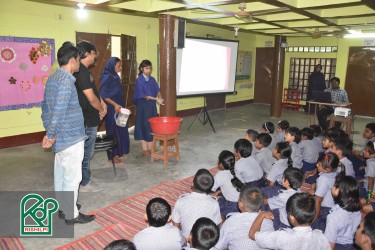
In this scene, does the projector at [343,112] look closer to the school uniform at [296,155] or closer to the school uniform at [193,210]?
the school uniform at [296,155]

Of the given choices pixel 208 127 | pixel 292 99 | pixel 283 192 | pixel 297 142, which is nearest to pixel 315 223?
pixel 283 192

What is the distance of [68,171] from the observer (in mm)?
2781

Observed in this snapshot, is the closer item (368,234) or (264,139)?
(368,234)

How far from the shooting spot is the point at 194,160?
5.08 meters

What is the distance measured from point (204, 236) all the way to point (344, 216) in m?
1.15

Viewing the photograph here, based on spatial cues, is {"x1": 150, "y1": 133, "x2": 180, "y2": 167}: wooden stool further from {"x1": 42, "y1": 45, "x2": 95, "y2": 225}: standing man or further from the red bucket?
{"x1": 42, "y1": 45, "x2": 95, "y2": 225}: standing man

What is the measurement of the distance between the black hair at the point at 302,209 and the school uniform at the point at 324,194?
1.03 metres

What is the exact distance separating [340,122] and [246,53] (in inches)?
218

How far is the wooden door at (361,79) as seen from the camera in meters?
9.42

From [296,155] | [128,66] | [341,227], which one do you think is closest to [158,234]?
[341,227]

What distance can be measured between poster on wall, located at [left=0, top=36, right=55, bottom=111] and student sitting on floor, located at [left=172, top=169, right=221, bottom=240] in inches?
175

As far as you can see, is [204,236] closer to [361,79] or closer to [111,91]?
[111,91]

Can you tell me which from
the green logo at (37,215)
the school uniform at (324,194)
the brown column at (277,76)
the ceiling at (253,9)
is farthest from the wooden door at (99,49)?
the brown column at (277,76)

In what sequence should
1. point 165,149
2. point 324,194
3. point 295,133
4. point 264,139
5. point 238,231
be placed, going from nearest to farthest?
point 238,231, point 324,194, point 264,139, point 295,133, point 165,149
